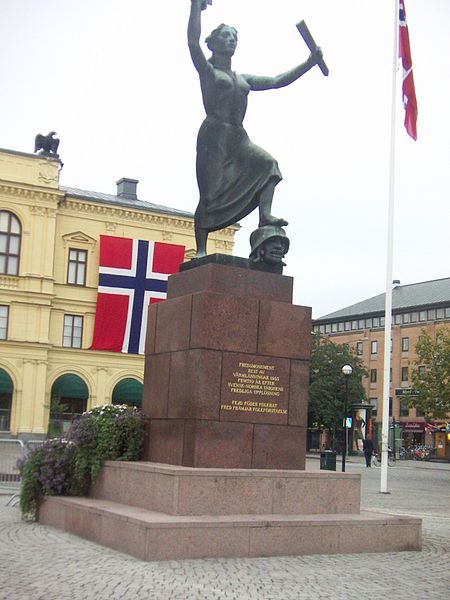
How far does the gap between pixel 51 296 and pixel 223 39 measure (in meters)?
38.1

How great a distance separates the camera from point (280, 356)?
11516 mm

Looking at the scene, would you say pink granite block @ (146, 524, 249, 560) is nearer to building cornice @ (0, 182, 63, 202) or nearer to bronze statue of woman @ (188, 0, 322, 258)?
bronze statue of woman @ (188, 0, 322, 258)

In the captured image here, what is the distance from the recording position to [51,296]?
49.3 meters

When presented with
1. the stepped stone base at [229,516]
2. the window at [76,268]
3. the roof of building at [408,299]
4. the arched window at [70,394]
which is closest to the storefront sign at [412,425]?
the roof of building at [408,299]

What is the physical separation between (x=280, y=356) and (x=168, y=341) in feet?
4.92

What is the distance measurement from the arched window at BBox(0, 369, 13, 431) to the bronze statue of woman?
36.7 metres

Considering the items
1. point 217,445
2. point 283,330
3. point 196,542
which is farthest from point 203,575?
point 283,330

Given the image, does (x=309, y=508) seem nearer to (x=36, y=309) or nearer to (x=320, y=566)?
(x=320, y=566)

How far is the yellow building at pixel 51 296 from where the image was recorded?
47.8 m

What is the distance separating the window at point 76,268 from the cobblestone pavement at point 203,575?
1583 inches

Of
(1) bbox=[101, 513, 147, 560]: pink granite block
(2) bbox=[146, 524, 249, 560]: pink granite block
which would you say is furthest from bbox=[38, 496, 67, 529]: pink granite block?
(2) bbox=[146, 524, 249, 560]: pink granite block

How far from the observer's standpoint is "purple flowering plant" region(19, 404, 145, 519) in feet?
39.5

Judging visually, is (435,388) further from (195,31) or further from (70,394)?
(195,31)

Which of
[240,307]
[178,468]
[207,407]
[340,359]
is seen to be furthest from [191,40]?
[340,359]
